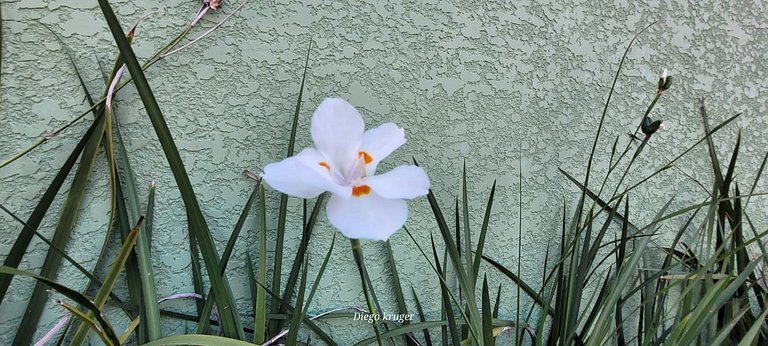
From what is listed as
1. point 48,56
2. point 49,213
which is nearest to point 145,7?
point 48,56

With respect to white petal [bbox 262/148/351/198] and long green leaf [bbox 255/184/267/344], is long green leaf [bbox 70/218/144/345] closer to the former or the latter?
long green leaf [bbox 255/184/267/344]

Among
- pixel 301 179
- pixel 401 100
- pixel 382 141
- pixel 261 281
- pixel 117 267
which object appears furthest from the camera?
pixel 401 100

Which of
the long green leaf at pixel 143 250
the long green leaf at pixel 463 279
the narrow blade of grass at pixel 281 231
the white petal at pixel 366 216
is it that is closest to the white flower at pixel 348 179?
the white petal at pixel 366 216

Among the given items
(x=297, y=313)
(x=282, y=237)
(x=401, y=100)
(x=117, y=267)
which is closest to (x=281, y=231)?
(x=282, y=237)

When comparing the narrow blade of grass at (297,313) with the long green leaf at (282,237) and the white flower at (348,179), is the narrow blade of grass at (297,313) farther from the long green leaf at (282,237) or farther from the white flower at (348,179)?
the white flower at (348,179)

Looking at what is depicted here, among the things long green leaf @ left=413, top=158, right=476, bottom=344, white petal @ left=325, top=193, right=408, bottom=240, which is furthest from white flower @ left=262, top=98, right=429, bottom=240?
long green leaf @ left=413, top=158, right=476, bottom=344

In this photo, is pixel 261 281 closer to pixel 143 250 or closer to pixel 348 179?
pixel 143 250
